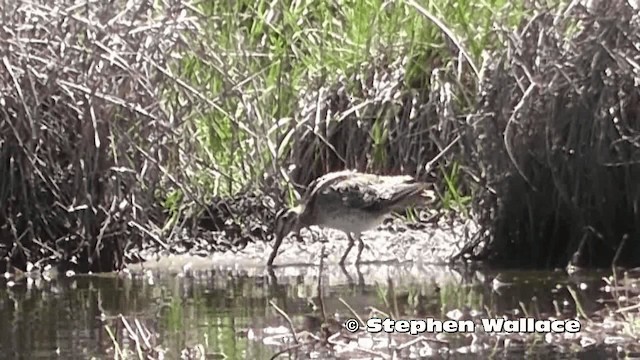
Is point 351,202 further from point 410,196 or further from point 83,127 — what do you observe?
point 83,127

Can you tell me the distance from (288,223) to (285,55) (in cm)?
215

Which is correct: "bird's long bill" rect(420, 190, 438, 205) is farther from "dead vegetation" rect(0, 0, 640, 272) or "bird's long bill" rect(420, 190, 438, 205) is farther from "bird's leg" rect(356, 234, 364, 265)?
"bird's leg" rect(356, 234, 364, 265)

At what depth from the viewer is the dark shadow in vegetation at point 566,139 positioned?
9531 millimetres

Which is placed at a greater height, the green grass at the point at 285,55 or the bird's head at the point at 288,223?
the green grass at the point at 285,55

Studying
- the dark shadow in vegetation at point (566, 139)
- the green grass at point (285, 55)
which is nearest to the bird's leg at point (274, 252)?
the green grass at point (285, 55)

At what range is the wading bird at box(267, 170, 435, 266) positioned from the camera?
10.7 metres

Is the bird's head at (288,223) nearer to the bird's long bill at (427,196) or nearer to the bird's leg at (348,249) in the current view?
the bird's leg at (348,249)

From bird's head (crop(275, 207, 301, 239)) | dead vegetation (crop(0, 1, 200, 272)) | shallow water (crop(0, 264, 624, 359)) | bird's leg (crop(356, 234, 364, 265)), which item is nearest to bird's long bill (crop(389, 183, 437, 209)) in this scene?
bird's leg (crop(356, 234, 364, 265))

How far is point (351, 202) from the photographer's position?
10.8 meters

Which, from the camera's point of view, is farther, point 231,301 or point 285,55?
point 285,55

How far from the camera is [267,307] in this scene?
8617 millimetres

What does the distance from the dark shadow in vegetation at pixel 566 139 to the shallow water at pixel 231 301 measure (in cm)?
35

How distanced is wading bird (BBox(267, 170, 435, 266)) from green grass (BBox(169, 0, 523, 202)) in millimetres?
405

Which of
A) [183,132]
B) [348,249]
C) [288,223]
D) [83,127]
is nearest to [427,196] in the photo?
[348,249]
